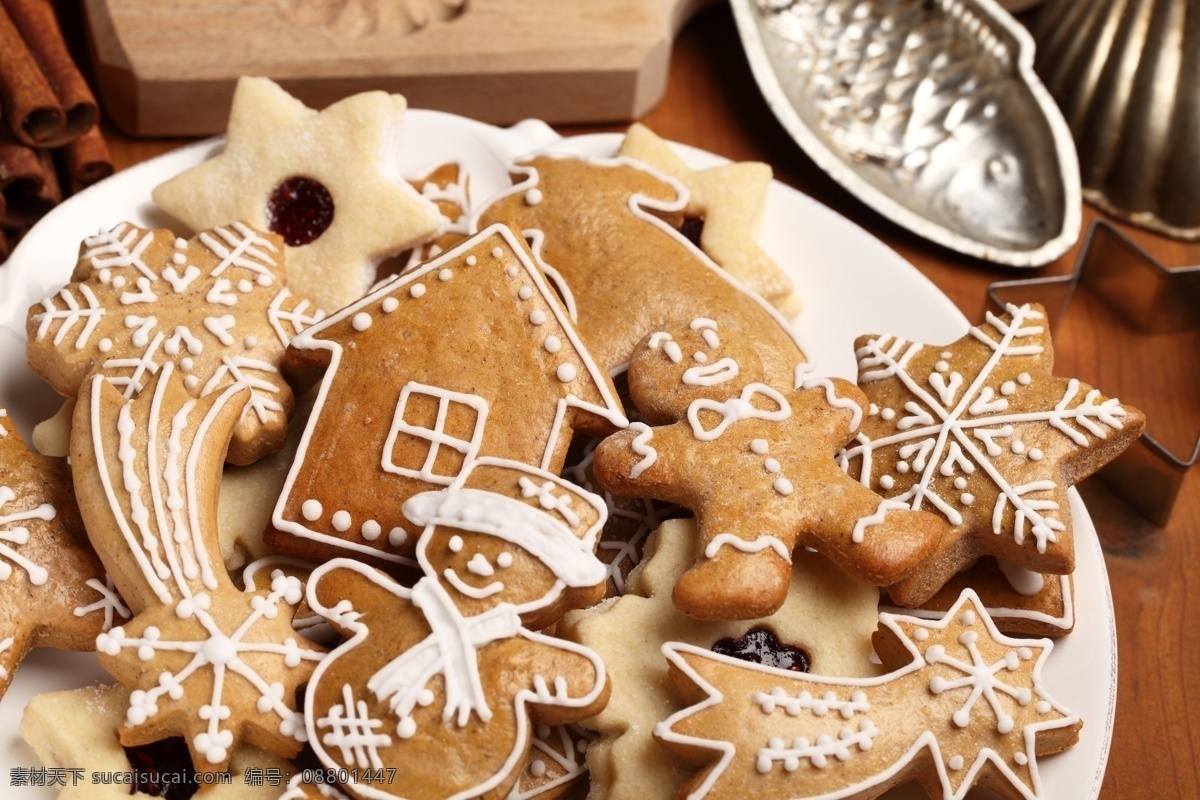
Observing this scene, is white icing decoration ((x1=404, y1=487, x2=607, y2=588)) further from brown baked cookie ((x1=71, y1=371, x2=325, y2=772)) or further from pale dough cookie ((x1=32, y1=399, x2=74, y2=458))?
pale dough cookie ((x1=32, y1=399, x2=74, y2=458))

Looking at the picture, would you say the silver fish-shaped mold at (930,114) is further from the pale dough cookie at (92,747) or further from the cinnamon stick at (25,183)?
the pale dough cookie at (92,747)

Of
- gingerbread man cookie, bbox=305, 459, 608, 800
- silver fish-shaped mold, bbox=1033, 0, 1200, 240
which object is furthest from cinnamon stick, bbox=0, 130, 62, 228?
silver fish-shaped mold, bbox=1033, 0, 1200, 240

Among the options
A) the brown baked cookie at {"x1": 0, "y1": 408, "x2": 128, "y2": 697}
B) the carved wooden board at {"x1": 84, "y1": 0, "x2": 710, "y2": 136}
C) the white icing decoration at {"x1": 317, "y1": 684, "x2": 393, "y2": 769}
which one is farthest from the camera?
the carved wooden board at {"x1": 84, "y1": 0, "x2": 710, "y2": 136}

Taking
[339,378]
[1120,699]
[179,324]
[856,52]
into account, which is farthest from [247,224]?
[1120,699]

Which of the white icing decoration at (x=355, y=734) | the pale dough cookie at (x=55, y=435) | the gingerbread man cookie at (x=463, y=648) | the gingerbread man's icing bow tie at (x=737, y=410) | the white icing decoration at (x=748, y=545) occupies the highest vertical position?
the gingerbread man's icing bow tie at (x=737, y=410)

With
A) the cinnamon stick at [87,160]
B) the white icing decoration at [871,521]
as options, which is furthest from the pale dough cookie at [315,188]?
the white icing decoration at [871,521]

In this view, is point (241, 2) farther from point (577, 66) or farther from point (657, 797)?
point (657, 797)
